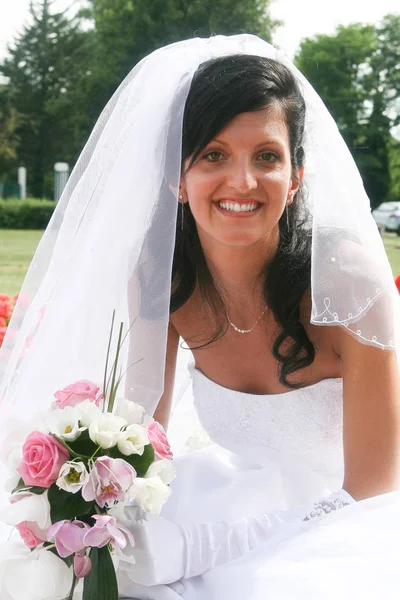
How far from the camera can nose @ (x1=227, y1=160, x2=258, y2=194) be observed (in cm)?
255

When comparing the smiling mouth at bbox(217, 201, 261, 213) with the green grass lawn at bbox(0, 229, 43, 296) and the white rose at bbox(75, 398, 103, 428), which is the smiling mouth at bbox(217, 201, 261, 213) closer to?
the white rose at bbox(75, 398, 103, 428)

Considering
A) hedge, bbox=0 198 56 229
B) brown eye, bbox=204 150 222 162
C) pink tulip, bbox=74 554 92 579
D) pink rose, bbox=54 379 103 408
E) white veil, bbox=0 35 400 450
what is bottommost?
hedge, bbox=0 198 56 229

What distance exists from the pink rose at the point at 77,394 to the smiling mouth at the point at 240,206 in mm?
800

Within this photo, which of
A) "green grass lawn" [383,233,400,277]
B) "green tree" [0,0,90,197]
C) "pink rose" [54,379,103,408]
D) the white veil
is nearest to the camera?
"pink rose" [54,379,103,408]

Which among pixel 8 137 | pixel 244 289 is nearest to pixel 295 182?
pixel 244 289

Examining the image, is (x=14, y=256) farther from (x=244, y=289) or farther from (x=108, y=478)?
(x=108, y=478)

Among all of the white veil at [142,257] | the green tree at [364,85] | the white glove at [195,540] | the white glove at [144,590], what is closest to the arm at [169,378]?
the white veil at [142,257]

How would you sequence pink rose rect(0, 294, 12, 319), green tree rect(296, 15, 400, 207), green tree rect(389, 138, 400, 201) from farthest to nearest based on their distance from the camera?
green tree rect(389, 138, 400, 201) → green tree rect(296, 15, 400, 207) → pink rose rect(0, 294, 12, 319)

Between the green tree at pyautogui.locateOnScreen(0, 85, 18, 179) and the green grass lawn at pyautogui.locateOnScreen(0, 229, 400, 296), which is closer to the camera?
the green grass lawn at pyautogui.locateOnScreen(0, 229, 400, 296)

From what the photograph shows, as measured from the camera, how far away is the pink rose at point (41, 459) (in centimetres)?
187

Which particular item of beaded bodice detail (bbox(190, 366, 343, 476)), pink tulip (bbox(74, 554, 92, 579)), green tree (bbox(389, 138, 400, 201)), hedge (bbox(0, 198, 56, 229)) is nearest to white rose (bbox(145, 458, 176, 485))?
pink tulip (bbox(74, 554, 92, 579))

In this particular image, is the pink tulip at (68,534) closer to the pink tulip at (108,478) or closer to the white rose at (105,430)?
the pink tulip at (108,478)

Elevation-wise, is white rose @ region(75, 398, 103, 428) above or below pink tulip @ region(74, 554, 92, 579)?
above

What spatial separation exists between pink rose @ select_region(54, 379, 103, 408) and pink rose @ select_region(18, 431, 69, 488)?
0.54 feet
